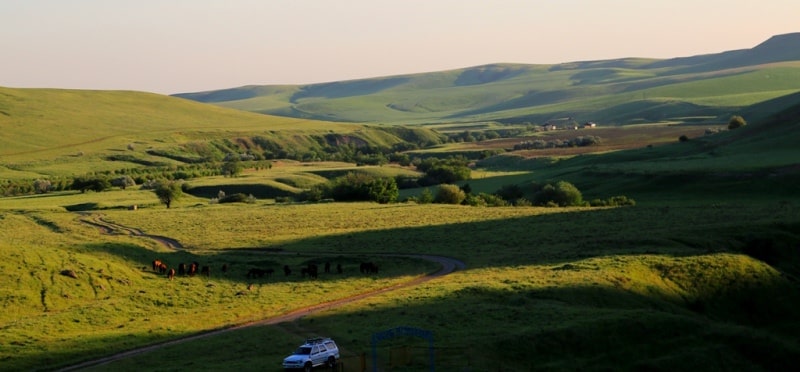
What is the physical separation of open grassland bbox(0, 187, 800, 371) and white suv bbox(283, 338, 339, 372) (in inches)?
47.7

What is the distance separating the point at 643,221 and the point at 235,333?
48114 mm

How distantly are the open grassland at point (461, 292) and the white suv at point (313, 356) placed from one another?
1.21 m

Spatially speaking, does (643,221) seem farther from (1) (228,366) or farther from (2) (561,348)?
(1) (228,366)

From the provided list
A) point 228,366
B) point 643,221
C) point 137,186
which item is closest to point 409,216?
point 643,221

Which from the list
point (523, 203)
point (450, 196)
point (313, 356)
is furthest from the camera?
point (450, 196)

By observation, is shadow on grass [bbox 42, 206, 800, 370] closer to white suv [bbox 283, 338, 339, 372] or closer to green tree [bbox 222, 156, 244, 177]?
white suv [bbox 283, 338, 339, 372]

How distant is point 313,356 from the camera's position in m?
34.7

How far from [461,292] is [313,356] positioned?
17181mm

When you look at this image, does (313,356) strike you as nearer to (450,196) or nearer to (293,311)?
(293,311)

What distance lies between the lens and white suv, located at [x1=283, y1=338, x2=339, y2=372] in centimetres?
3441

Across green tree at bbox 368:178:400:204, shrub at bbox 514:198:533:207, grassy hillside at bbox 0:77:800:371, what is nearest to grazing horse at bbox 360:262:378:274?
grassy hillside at bbox 0:77:800:371

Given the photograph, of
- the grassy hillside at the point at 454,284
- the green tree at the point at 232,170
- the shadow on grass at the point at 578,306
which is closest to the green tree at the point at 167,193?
the grassy hillside at the point at 454,284

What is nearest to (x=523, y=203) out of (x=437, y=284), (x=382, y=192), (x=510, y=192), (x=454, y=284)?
(x=510, y=192)

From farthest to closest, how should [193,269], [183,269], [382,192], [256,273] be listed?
[382,192], [193,269], [183,269], [256,273]
